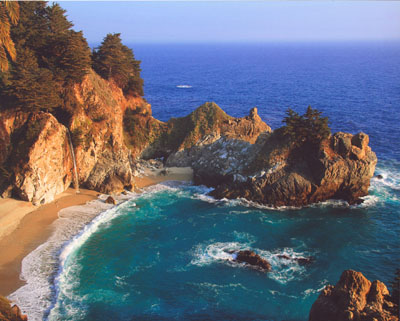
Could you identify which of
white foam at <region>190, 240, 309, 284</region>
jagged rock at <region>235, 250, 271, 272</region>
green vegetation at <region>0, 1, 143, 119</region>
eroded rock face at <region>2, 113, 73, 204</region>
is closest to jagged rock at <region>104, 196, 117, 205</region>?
→ eroded rock face at <region>2, 113, 73, 204</region>

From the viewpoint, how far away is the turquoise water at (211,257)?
2931 centimetres

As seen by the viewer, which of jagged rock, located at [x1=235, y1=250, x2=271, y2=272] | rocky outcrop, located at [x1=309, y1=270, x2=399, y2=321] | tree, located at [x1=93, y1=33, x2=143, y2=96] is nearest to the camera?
rocky outcrop, located at [x1=309, y1=270, x2=399, y2=321]

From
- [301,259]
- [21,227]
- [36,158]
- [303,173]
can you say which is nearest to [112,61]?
[36,158]

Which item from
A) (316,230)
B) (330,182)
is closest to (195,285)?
(316,230)

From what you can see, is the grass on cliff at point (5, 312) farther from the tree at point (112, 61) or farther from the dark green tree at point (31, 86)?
the tree at point (112, 61)

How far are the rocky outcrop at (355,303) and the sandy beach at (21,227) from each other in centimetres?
2508

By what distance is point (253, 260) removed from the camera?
113 feet

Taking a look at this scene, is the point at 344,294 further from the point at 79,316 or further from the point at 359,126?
the point at 359,126

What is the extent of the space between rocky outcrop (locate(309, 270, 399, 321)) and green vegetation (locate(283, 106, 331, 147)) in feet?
89.6

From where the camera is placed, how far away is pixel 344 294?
21.8m

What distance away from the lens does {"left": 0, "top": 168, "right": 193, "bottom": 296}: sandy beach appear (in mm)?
32541

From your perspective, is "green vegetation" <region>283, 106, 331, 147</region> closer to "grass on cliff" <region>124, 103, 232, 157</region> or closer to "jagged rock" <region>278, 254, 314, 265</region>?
"grass on cliff" <region>124, 103, 232, 157</region>

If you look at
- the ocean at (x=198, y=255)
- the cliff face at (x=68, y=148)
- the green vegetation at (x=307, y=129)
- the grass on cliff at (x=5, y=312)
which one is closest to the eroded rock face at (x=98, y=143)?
the cliff face at (x=68, y=148)

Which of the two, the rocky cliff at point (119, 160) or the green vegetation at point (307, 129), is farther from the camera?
the green vegetation at point (307, 129)
